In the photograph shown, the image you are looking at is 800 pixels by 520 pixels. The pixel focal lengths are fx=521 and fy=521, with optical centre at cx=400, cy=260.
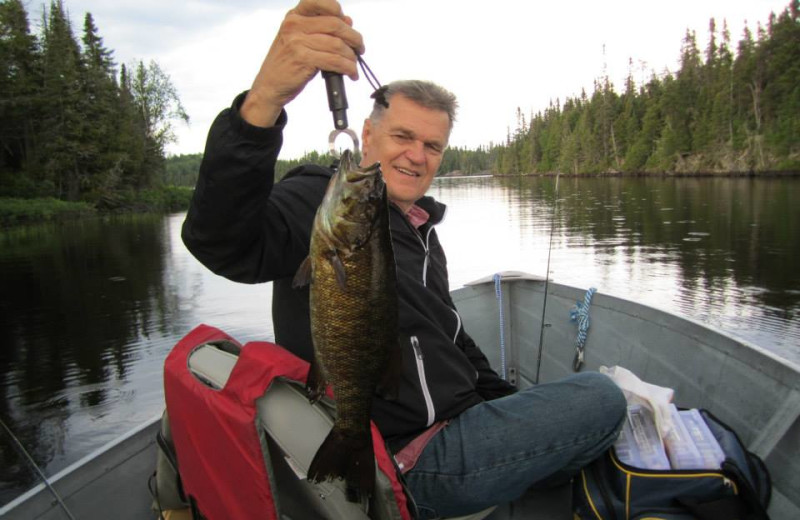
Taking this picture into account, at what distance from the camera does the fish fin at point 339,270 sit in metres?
1.66

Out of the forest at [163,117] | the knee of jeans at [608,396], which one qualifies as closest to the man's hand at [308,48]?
the knee of jeans at [608,396]

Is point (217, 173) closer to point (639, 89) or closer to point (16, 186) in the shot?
point (16, 186)

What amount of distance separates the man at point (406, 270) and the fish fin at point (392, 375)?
1.06ft

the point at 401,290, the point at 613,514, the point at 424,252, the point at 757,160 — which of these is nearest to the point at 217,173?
the point at 401,290

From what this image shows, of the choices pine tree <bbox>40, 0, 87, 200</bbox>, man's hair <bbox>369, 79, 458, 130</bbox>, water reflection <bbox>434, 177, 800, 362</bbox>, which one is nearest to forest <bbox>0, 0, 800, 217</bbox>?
pine tree <bbox>40, 0, 87, 200</bbox>

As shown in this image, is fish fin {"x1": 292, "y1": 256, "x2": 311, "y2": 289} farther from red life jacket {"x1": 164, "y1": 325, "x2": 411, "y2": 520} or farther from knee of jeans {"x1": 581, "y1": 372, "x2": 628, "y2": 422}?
knee of jeans {"x1": 581, "y1": 372, "x2": 628, "y2": 422}

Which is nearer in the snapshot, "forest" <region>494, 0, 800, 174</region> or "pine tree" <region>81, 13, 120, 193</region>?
"pine tree" <region>81, 13, 120, 193</region>

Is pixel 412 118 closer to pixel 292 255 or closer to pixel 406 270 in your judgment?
pixel 406 270

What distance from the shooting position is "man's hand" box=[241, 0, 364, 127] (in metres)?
1.59

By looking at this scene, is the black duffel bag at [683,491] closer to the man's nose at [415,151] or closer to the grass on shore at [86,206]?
the man's nose at [415,151]

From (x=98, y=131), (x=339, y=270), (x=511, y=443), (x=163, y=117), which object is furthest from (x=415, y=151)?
(x=163, y=117)

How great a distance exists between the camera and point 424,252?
8.80 feet

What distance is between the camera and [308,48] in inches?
62.9

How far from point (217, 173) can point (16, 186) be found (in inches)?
1668
